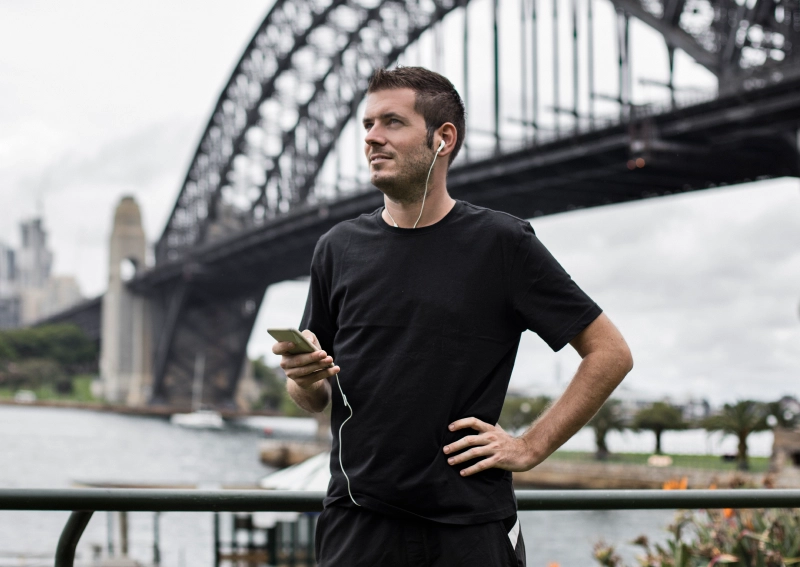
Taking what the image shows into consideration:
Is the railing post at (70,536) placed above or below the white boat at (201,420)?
above

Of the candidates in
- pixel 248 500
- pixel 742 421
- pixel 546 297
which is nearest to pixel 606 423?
pixel 742 421

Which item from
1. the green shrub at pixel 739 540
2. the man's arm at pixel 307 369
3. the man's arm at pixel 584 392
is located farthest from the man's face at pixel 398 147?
the green shrub at pixel 739 540

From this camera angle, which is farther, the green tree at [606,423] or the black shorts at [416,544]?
the green tree at [606,423]

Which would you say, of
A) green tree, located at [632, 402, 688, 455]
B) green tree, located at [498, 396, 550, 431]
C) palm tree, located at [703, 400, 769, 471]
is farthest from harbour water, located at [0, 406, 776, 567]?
green tree, located at [632, 402, 688, 455]

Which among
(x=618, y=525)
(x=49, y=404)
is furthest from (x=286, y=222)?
(x=49, y=404)

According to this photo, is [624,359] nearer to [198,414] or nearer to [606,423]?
[606,423]

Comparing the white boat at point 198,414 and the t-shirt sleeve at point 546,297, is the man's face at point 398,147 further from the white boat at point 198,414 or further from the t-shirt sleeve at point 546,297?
the white boat at point 198,414

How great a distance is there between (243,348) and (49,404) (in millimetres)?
29238

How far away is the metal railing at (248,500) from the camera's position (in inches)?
84.7

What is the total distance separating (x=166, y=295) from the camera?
64312mm

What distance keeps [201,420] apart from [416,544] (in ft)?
202

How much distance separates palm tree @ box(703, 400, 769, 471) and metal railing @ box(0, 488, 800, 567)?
29.5 metres

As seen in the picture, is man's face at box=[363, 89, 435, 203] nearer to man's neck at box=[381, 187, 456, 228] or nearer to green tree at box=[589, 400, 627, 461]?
man's neck at box=[381, 187, 456, 228]

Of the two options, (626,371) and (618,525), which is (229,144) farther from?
(626,371)
